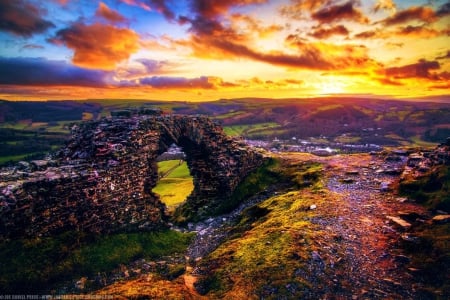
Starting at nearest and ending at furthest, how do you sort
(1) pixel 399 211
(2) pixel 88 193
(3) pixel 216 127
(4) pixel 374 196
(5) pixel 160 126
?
(2) pixel 88 193
(1) pixel 399 211
(4) pixel 374 196
(5) pixel 160 126
(3) pixel 216 127

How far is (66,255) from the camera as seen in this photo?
14.6m

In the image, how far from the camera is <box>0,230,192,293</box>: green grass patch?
1278cm

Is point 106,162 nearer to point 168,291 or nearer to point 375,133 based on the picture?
point 168,291

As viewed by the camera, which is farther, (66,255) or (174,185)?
(174,185)

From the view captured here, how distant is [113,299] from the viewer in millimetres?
10578

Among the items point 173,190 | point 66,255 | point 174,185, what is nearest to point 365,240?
point 66,255

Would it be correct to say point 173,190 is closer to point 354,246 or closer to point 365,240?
point 365,240

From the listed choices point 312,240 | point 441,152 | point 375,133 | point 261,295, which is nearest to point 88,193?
point 261,295

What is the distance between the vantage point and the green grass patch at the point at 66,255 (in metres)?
12.8

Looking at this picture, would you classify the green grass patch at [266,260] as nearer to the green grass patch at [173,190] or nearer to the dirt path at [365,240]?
the dirt path at [365,240]

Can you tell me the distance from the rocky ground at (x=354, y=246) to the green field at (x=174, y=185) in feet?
62.3

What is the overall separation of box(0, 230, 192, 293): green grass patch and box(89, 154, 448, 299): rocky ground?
86.3 inches

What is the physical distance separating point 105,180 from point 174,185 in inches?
1742

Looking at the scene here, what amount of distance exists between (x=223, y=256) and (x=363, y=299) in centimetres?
636
